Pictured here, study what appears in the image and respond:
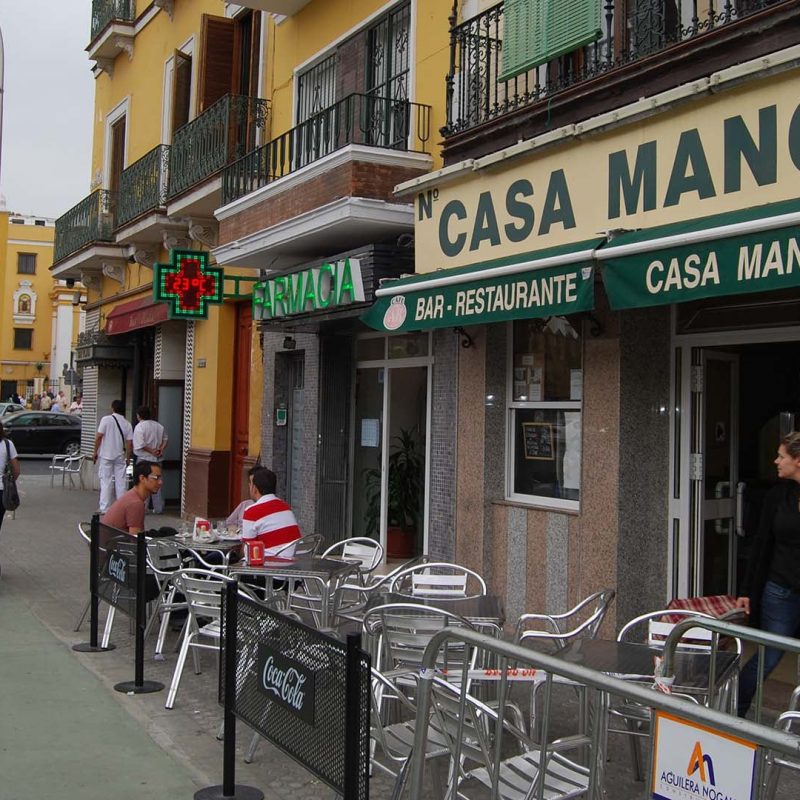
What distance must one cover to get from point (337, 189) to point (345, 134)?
136 cm

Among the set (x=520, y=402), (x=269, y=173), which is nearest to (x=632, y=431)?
(x=520, y=402)

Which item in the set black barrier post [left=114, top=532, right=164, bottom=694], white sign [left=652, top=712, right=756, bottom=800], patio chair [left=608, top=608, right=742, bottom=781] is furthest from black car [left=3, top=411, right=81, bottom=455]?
white sign [left=652, top=712, right=756, bottom=800]

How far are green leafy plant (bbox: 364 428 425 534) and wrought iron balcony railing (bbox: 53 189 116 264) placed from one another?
34.9ft

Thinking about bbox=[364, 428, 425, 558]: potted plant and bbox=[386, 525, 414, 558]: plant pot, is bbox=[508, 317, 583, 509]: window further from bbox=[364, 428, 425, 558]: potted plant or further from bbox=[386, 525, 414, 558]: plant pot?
bbox=[386, 525, 414, 558]: plant pot

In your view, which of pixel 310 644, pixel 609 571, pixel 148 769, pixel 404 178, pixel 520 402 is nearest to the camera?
pixel 310 644

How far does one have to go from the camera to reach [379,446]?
11.4 meters

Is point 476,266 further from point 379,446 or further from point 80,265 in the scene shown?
point 80,265

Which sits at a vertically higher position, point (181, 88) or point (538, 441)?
point (181, 88)

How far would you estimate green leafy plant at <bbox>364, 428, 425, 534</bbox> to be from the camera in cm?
1091

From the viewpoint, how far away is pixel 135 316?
1759 centimetres

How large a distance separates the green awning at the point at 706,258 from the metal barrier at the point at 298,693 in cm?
299

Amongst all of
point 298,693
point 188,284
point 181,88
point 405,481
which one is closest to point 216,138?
point 188,284

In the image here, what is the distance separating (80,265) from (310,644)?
60.2ft

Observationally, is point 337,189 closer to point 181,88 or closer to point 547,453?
point 547,453
